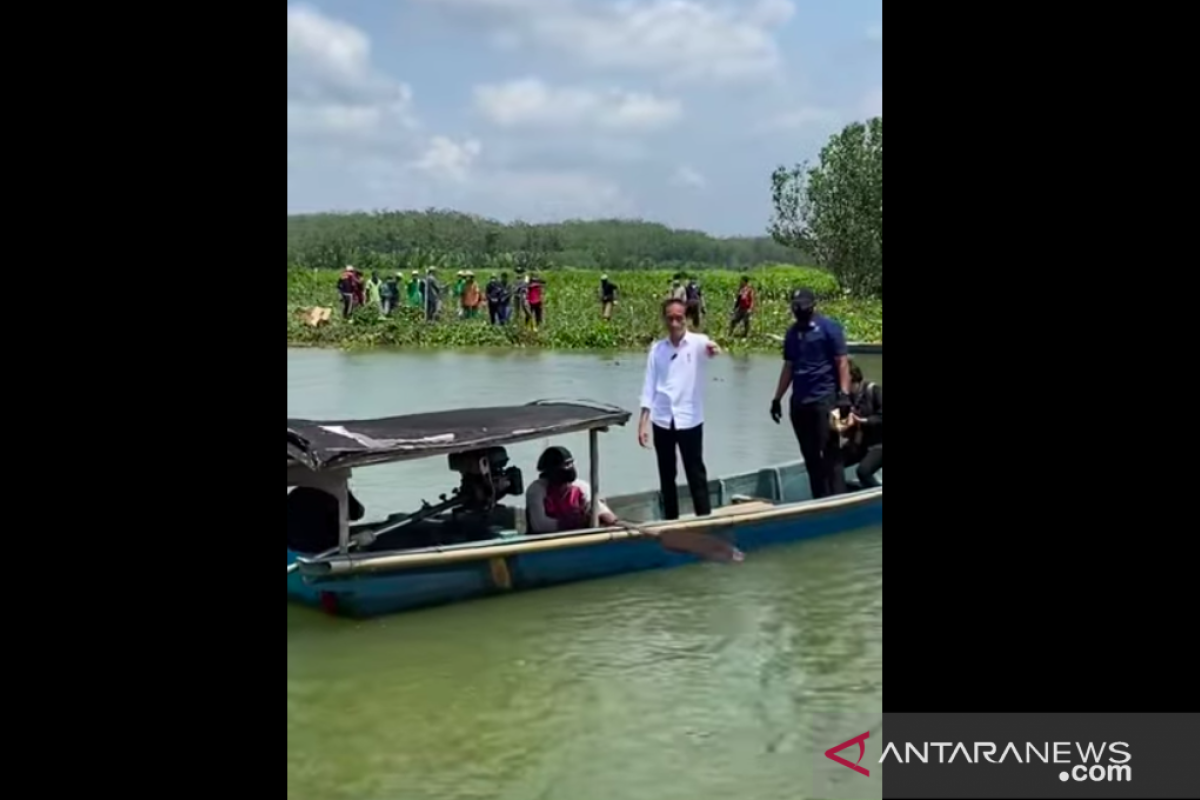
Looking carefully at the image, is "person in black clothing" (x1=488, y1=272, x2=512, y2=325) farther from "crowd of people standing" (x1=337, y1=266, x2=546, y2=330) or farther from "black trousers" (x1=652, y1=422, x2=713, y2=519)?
"black trousers" (x1=652, y1=422, x2=713, y2=519)

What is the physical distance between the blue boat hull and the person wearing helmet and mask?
0.27 m

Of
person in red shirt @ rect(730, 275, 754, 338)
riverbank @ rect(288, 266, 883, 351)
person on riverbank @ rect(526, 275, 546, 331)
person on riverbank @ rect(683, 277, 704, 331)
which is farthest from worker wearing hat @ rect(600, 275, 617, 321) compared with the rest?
person in red shirt @ rect(730, 275, 754, 338)

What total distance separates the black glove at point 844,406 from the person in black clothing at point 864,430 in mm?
71

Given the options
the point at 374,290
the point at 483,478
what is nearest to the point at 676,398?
the point at 483,478

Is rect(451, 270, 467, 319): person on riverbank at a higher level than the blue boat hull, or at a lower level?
higher

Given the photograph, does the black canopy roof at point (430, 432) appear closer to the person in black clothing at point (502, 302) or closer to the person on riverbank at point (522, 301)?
the person on riverbank at point (522, 301)

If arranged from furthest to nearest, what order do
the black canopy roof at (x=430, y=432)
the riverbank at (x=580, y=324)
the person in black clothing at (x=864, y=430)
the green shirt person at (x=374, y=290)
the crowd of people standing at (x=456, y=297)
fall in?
1. the green shirt person at (x=374, y=290)
2. the crowd of people standing at (x=456, y=297)
3. the riverbank at (x=580, y=324)
4. the person in black clothing at (x=864, y=430)
5. the black canopy roof at (x=430, y=432)

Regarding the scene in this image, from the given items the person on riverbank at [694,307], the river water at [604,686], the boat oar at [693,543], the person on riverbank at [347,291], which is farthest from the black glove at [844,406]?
the person on riverbank at [347,291]

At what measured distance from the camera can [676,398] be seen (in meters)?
9.13

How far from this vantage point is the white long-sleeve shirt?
29.6ft

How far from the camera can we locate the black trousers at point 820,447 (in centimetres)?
978

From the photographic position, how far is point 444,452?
8.36 m
